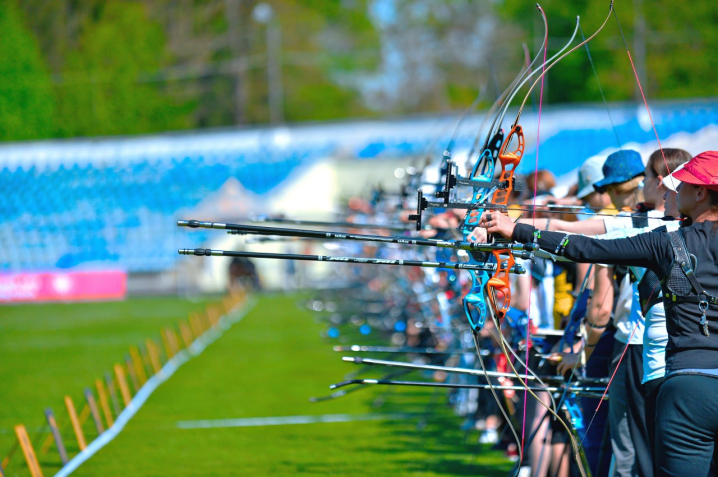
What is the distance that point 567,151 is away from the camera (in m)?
23.0

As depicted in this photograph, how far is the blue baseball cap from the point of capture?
4566 millimetres

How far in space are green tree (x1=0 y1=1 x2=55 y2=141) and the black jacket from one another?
30832 millimetres

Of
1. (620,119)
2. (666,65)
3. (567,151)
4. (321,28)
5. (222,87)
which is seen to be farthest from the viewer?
(321,28)

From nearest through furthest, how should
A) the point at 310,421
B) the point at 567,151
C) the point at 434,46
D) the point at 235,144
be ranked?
the point at 310,421 → the point at 567,151 → the point at 235,144 → the point at 434,46

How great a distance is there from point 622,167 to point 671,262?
4.70ft

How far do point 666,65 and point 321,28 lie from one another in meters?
17.6

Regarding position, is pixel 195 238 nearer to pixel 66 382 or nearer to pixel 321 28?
pixel 66 382

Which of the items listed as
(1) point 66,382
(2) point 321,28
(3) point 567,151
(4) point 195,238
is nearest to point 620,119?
(3) point 567,151

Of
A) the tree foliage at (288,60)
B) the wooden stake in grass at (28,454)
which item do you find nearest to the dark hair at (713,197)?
the wooden stake in grass at (28,454)

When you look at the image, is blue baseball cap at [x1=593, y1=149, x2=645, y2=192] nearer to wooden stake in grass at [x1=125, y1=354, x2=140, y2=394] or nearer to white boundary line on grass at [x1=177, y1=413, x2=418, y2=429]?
white boundary line on grass at [x1=177, y1=413, x2=418, y2=429]

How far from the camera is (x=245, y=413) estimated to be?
863cm

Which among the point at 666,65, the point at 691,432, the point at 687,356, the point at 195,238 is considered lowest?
the point at 195,238

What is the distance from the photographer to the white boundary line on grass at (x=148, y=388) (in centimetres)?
672

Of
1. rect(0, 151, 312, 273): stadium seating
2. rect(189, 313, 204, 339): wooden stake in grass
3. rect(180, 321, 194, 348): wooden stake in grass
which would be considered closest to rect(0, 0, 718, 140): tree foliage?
rect(0, 151, 312, 273): stadium seating
